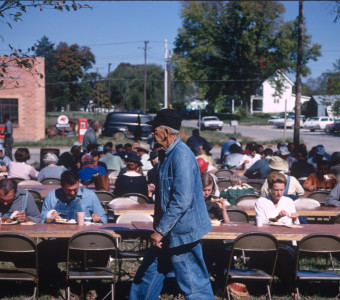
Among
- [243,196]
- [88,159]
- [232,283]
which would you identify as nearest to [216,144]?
[88,159]

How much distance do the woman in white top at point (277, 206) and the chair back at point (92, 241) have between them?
190 cm

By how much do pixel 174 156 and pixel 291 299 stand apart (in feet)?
8.60

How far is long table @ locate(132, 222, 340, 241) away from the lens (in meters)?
5.55

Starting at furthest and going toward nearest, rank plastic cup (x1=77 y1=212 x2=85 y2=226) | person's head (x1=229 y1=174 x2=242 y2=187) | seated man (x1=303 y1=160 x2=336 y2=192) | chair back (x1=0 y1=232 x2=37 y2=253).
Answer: seated man (x1=303 y1=160 x2=336 y2=192) → person's head (x1=229 y1=174 x2=242 y2=187) → plastic cup (x1=77 y1=212 x2=85 y2=226) → chair back (x1=0 y1=232 x2=37 y2=253)

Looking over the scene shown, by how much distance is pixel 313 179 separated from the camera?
381 inches

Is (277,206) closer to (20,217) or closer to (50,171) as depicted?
(20,217)

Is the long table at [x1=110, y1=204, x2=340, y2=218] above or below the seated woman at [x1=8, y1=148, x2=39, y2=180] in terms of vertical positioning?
below

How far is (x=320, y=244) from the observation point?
5.42 m

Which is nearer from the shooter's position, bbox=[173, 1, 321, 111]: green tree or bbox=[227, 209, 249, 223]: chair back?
bbox=[227, 209, 249, 223]: chair back

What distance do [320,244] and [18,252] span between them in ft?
9.99

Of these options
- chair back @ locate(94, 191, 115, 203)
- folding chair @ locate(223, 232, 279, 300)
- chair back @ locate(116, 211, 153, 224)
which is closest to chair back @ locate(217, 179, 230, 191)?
chair back @ locate(94, 191, 115, 203)

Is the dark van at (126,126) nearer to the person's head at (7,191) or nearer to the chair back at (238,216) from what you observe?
the chair back at (238,216)

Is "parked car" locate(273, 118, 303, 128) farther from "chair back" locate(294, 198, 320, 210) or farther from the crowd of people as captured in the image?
"chair back" locate(294, 198, 320, 210)

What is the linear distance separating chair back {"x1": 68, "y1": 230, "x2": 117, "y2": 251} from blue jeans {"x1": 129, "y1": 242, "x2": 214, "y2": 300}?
0.81 meters
